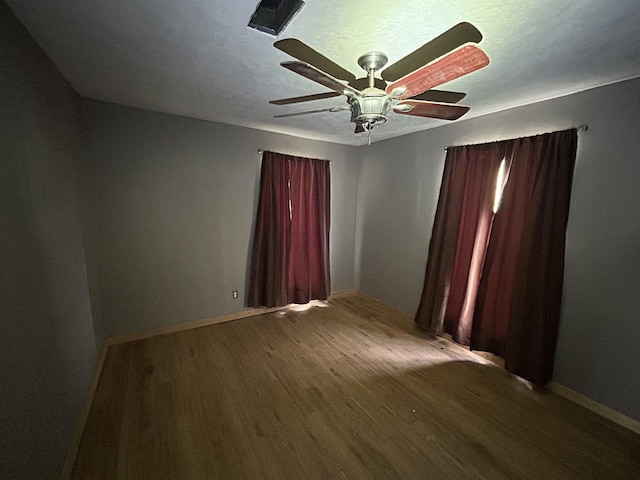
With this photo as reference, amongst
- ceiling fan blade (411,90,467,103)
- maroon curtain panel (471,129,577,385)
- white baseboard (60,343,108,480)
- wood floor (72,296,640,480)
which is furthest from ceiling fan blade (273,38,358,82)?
white baseboard (60,343,108,480)

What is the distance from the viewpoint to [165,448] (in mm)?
1517

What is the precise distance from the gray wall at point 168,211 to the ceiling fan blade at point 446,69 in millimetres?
2197

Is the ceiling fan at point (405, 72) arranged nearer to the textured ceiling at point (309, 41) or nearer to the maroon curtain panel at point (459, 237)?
the textured ceiling at point (309, 41)

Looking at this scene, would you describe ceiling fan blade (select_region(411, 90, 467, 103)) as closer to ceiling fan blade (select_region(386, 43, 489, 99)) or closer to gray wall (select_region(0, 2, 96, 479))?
ceiling fan blade (select_region(386, 43, 489, 99))

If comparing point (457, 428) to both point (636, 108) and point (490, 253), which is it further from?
point (636, 108)

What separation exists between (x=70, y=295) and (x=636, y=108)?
3819 mm

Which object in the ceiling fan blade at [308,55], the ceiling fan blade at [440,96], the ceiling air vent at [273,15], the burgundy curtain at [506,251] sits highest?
the ceiling air vent at [273,15]

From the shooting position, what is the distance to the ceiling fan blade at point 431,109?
1399 millimetres

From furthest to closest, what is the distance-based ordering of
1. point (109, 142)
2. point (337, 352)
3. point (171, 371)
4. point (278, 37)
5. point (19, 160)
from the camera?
point (337, 352) → point (109, 142) → point (171, 371) → point (278, 37) → point (19, 160)

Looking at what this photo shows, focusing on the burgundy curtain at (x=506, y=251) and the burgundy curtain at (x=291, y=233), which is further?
the burgundy curtain at (x=291, y=233)

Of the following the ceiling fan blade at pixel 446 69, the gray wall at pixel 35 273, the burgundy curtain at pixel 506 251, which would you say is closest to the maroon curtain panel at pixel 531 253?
the burgundy curtain at pixel 506 251

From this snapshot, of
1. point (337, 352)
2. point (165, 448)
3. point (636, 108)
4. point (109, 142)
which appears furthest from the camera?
point (337, 352)

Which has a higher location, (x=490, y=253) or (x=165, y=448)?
(x=490, y=253)

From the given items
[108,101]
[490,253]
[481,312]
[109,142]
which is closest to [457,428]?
[481,312]
